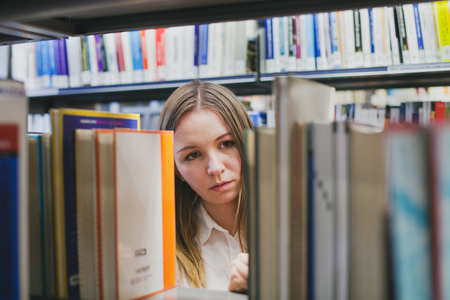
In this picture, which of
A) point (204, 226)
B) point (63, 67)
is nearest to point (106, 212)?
point (204, 226)

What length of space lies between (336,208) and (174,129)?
0.95 metres

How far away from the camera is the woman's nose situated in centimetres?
131

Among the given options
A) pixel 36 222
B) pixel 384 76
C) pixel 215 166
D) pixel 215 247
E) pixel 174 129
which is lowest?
pixel 215 247

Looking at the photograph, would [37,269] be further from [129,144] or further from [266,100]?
[266,100]

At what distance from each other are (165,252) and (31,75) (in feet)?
7.32

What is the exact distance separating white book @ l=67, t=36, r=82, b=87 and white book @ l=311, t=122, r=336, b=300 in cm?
217

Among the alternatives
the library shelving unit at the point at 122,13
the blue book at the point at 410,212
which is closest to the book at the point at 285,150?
the blue book at the point at 410,212

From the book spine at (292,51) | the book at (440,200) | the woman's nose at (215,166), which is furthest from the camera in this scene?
the book spine at (292,51)

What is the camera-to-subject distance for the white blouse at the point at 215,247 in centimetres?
143

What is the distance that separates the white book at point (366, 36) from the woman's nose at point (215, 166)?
3.31ft

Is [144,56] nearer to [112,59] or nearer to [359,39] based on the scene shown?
[112,59]

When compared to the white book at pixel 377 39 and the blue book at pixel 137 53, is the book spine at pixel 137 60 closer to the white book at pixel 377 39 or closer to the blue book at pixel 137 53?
the blue book at pixel 137 53

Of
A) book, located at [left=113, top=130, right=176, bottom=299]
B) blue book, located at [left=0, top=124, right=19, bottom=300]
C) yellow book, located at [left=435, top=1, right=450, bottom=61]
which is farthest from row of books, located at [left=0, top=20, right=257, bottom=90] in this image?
blue book, located at [left=0, top=124, right=19, bottom=300]

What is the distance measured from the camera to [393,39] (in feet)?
6.20
